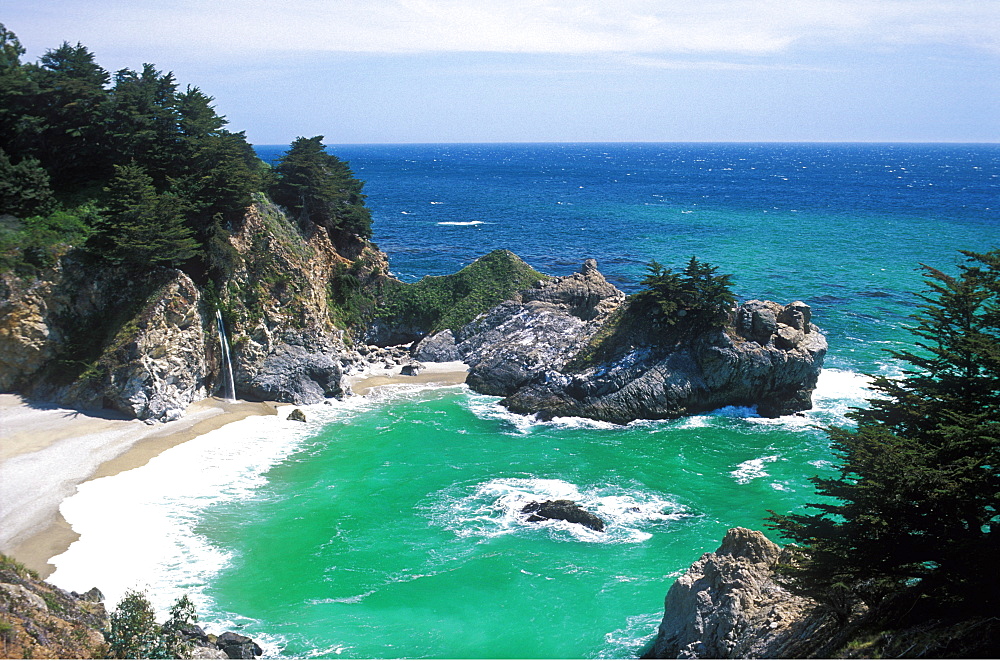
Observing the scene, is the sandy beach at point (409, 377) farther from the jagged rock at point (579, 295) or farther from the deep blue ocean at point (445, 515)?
the jagged rock at point (579, 295)

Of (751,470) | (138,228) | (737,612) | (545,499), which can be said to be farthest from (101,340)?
(751,470)

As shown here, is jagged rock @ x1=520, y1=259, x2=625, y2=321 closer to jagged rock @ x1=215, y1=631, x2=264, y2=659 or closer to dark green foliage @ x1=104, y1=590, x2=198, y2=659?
jagged rock @ x1=215, y1=631, x2=264, y2=659

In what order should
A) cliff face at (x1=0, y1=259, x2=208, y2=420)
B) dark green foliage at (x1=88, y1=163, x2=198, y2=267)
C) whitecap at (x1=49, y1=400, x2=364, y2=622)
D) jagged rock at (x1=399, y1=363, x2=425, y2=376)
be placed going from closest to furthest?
whitecap at (x1=49, y1=400, x2=364, y2=622), cliff face at (x1=0, y1=259, x2=208, y2=420), dark green foliage at (x1=88, y1=163, x2=198, y2=267), jagged rock at (x1=399, y1=363, x2=425, y2=376)

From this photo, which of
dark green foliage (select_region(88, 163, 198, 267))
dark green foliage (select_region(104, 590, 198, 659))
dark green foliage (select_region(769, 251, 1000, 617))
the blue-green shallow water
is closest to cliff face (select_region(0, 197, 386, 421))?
dark green foliage (select_region(88, 163, 198, 267))

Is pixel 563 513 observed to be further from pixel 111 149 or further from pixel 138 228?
pixel 111 149

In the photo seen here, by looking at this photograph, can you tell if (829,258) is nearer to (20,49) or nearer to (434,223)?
(434,223)

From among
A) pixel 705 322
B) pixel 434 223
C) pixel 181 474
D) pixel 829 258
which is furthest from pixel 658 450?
pixel 434 223
